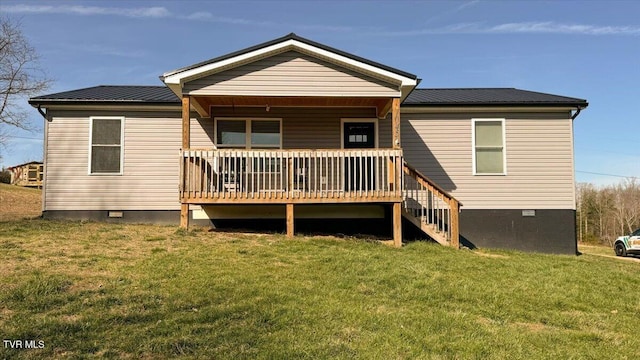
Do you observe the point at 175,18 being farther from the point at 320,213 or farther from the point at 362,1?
the point at 320,213

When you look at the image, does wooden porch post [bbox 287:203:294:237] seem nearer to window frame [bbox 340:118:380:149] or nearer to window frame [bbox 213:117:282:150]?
window frame [bbox 213:117:282:150]

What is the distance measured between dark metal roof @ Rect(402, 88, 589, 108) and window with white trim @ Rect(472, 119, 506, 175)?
55 centimetres

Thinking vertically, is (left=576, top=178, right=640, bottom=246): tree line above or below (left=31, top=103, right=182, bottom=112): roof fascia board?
below

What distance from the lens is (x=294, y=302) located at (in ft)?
A: 15.7

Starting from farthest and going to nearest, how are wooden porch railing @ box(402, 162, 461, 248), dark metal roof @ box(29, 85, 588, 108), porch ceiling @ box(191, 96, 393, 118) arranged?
1. dark metal roof @ box(29, 85, 588, 108)
2. porch ceiling @ box(191, 96, 393, 118)
3. wooden porch railing @ box(402, 162, 461, 248)

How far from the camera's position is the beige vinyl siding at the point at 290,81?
29.7 ft

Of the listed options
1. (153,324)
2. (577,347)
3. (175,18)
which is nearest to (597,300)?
(577,347)

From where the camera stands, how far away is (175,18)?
15.3 m

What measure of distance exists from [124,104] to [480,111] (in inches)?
352

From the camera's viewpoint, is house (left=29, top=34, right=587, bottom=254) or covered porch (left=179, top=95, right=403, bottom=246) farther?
house (left=29, top=34, right=587, bottom=254)

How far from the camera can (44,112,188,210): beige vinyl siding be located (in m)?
10.6

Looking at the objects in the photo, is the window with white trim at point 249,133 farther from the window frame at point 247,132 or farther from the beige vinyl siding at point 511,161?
the beige vinyl siding at point 511,161

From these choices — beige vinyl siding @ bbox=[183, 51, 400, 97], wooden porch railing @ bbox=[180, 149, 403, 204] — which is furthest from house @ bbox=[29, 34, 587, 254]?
wooden porch railing @ bbox=[180, 149, 403, 204]

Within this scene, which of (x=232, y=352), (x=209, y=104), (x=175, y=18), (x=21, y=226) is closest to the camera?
(x=232, y=352)
